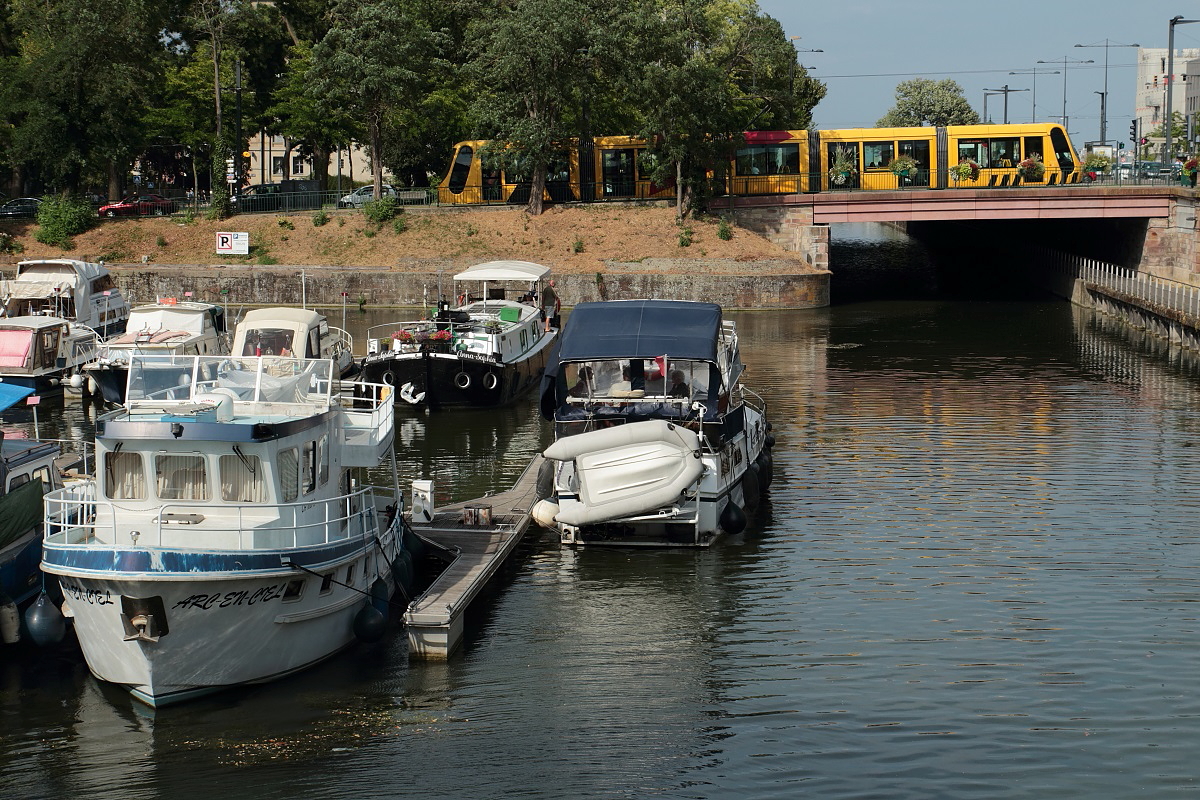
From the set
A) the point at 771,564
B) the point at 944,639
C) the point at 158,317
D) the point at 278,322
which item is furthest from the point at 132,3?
the point at 944,639

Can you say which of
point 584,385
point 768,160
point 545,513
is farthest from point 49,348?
point 768,160

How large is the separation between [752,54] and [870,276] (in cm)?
1621

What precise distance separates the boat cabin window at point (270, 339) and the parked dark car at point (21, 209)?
44176 millimetres

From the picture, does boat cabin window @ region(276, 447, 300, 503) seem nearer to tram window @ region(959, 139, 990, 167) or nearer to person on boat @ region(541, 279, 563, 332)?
person on boat @ region(541, 279, 563, 332)

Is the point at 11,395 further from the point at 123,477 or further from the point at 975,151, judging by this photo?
the point at 975,151

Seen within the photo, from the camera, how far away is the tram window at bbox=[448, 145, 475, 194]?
269 feet

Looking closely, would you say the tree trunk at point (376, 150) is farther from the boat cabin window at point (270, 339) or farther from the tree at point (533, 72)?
the boat cabin window at point (270, 339)

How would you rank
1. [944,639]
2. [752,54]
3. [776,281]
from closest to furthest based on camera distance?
[944,639] → [776,281] → [752,54]

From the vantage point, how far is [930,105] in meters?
164

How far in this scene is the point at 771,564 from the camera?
28.9 m

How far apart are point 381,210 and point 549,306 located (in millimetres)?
26921

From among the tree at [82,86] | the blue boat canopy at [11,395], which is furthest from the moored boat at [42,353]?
the tree at [82,86]

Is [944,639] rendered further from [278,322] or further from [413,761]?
[278,322]

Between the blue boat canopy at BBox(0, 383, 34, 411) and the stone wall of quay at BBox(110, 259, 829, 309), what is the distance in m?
45.6
